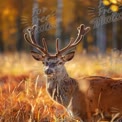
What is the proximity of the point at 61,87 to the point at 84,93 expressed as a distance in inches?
18.9

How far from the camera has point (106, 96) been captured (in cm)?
765

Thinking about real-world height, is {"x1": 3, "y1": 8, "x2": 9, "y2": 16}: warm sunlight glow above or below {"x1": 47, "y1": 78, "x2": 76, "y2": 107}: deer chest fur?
above

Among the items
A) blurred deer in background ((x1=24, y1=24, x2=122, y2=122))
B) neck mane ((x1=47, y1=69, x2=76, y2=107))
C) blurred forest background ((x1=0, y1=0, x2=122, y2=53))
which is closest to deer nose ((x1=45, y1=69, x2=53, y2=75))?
blurred deer in background ((x1=24, y1=24, x2=122, y2=122))

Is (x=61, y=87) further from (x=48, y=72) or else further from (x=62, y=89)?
(x=48, y=72)

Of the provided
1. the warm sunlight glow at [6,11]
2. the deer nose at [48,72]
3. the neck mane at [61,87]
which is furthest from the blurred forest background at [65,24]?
the deer nose at [48,72]

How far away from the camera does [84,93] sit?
25.4ft

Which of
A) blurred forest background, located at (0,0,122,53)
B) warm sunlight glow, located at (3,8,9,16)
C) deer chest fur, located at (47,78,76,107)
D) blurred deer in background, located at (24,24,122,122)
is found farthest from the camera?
warm sunlight glow, located at (3,8,9,16)

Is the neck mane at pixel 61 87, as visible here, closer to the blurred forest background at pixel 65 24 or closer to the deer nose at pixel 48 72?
the deer nose at pixel 48 72

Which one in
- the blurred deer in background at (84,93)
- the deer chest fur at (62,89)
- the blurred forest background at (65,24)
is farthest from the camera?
the blurred forest background at (65,24)

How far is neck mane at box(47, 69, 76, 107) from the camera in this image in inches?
313

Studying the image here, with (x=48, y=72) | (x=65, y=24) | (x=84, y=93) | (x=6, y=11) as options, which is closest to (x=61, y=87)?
(x=48, y=72)

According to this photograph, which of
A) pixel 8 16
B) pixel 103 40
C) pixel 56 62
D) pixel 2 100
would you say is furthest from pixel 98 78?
pixel 8 16

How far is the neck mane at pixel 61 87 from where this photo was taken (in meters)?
7.95

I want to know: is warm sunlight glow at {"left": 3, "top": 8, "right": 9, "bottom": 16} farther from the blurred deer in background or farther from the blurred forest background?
the blurred deer in background
